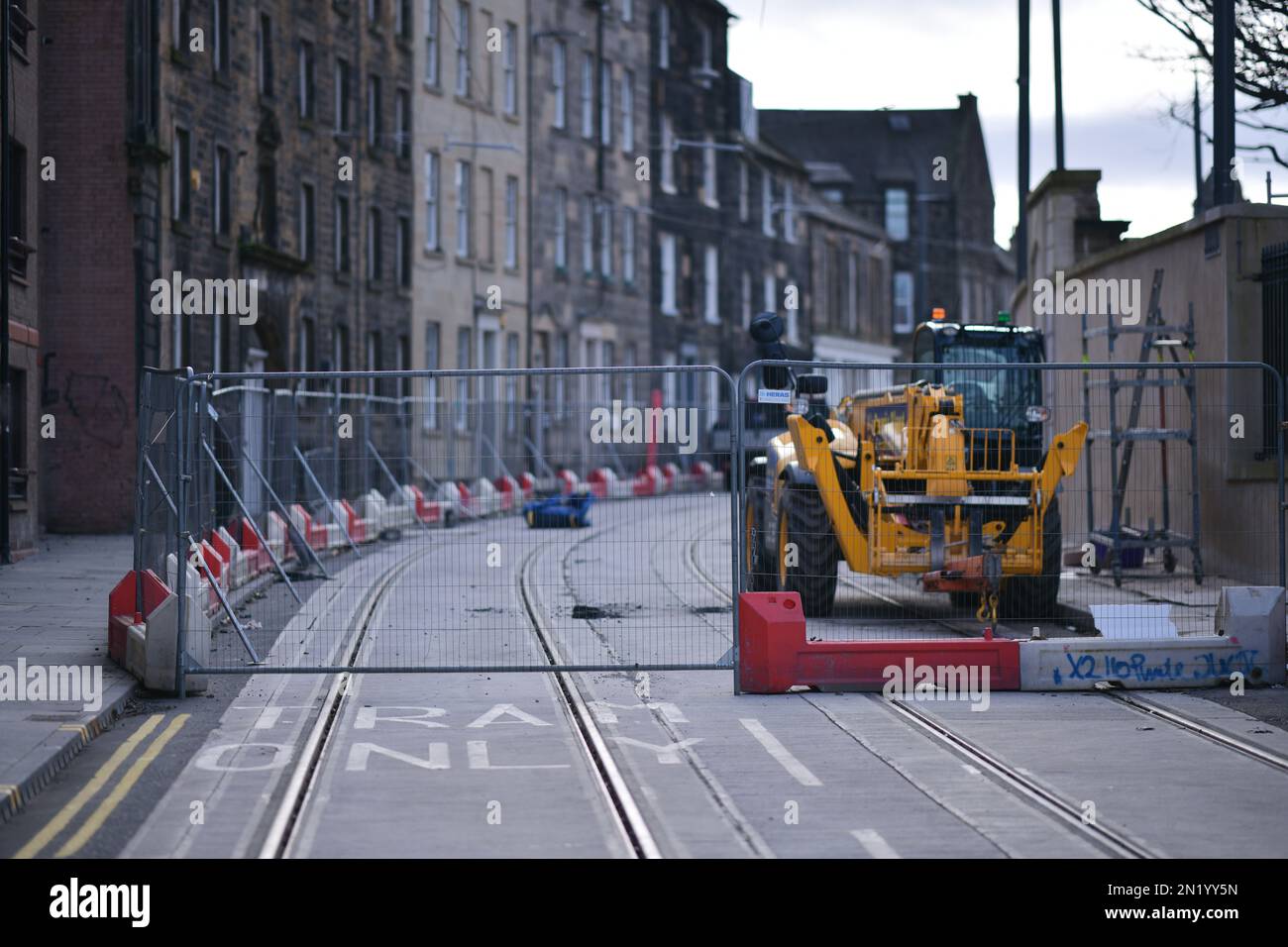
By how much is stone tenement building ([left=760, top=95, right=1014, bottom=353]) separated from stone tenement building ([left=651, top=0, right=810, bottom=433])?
18.7 meters

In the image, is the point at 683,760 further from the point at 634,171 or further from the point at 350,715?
the point at 634,171

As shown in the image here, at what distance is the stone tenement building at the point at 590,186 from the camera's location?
2274 inches

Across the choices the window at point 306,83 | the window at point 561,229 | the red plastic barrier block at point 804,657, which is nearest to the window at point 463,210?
the window at point 561,229

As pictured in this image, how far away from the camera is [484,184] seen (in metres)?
54.6

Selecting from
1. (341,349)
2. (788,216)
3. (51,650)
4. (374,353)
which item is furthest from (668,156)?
(51,650)

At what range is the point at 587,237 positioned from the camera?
61.0 metres

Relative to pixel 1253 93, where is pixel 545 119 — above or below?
above

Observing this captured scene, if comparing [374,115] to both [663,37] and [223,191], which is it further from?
[663,37]

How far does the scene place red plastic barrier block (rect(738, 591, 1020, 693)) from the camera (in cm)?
1359

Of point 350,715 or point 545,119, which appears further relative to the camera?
point 545,119

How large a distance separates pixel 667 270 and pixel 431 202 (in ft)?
57.0
